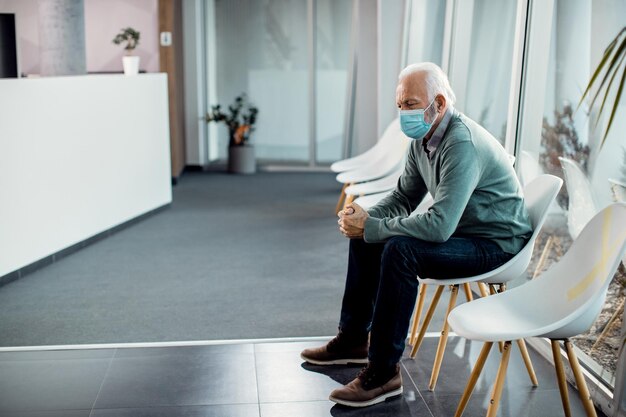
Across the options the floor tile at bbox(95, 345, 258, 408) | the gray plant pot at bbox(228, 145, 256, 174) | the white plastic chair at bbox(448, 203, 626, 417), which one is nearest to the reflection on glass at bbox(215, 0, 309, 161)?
the gray plant pot at bbox(228, 145, 256, 174)

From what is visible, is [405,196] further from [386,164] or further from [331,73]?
[331,73]

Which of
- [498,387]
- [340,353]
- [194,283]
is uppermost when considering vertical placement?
[498,387]

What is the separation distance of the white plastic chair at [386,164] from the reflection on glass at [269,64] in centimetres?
377

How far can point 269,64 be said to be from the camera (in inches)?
398

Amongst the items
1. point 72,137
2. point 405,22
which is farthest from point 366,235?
point 405,22

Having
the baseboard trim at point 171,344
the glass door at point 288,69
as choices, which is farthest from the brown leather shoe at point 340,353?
the glass door at point 288,69

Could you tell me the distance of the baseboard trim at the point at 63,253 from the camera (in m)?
5.05

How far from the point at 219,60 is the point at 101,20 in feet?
6.05

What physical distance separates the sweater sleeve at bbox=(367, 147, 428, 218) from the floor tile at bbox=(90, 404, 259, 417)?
3.36 ft

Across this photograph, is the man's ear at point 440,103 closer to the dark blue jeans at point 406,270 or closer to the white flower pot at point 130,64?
the dark blue jeans at point 406,270

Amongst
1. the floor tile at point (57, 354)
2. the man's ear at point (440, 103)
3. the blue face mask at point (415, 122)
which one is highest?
the man's ear at point (440, 103)

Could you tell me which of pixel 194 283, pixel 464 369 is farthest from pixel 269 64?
pixel 464 369

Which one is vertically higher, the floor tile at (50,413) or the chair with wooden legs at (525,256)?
the chair with wooden legs at (525,256)

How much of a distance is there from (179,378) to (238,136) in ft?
21.7
